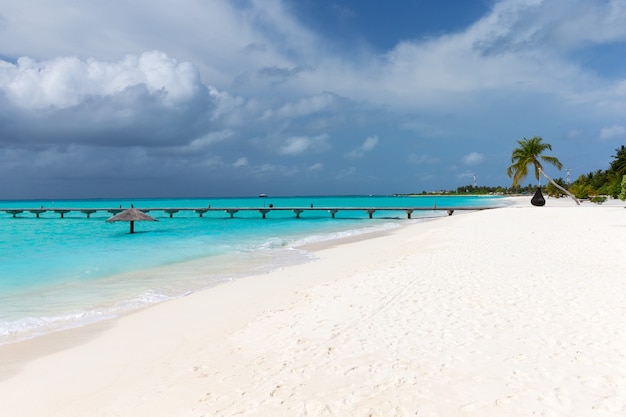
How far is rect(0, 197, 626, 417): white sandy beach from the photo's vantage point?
346 centimetres

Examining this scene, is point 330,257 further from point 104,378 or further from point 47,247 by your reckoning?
point 47,247

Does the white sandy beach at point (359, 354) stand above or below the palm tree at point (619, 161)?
below

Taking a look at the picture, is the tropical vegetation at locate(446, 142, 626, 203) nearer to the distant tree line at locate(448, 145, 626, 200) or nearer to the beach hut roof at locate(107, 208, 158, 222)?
the distant tree line at locate(448, 145, 626, 200)

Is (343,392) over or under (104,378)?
over

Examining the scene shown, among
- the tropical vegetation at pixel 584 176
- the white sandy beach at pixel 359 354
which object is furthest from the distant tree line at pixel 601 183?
the white sandy beach at pixel 359 354

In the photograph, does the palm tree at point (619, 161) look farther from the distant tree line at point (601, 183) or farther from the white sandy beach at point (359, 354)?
→ the white sandy beach at point (359, 354)

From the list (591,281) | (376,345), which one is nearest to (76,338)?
(376,345)

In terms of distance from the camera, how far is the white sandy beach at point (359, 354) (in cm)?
346

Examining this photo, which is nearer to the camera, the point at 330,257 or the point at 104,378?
the point at 104,378

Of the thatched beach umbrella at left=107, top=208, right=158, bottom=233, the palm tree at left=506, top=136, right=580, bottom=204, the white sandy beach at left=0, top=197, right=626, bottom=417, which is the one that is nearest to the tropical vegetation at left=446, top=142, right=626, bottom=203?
the palm tree at left=506, top=136, right=580, bottom=204

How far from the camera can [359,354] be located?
14.7 ft

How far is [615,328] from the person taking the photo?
188 inches

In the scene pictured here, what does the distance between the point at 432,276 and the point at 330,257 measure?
6.33m

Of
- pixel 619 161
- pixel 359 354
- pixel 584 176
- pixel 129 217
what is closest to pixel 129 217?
pixel 129 217
